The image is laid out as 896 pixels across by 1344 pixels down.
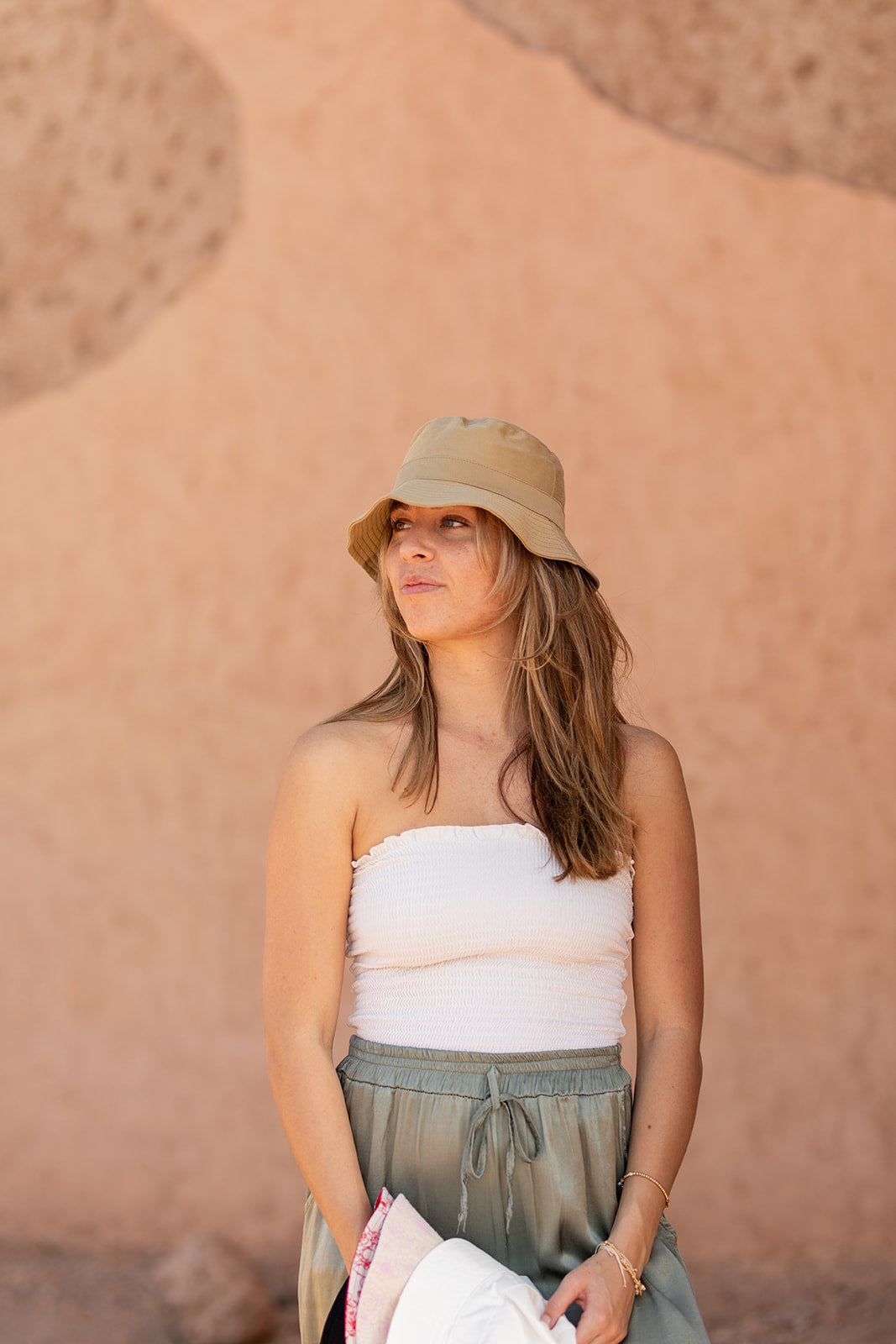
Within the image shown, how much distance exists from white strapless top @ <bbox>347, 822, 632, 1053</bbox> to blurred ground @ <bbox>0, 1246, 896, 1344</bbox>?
7.12ft

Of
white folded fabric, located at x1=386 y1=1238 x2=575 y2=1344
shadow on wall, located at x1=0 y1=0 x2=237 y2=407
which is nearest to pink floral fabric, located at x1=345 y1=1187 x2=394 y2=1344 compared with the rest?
white folded fabric, located at x1=386 y1=1238 x2=575 y2=1344

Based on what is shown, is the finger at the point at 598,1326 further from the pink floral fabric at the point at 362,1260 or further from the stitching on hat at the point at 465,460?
the stitching on hat at the point at 465,460

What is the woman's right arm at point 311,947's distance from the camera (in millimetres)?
1681

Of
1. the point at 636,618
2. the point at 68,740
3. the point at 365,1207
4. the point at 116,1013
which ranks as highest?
the point at 636,618

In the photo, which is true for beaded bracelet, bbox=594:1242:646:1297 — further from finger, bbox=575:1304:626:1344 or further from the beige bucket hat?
the beige bucket hat

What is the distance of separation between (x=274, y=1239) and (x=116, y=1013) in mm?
763

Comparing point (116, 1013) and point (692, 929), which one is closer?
point (692, 929)

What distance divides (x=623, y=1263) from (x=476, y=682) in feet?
2.56

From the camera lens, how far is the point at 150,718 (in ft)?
13.1

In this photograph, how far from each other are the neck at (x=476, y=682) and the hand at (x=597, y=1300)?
2.29 ft

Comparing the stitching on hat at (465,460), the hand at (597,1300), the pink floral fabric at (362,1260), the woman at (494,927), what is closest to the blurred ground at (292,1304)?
the woman at (494,927)

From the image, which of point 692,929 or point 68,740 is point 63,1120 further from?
point 692,929

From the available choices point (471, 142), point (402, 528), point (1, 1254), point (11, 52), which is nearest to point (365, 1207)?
point (402, 528)

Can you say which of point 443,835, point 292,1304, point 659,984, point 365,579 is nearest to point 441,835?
point 443,835
